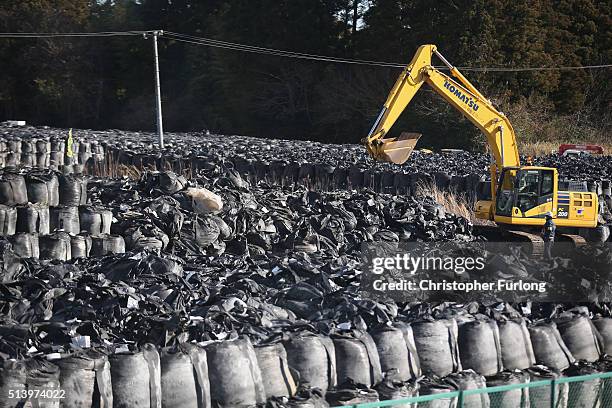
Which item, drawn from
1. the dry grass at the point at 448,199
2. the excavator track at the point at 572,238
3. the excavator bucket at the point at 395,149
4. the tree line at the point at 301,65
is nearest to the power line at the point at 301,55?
the tree line at the point at 301,65

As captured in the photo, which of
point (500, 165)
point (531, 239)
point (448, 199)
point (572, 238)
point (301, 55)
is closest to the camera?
point (531, 239)

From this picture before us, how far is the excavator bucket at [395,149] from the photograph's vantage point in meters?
18.7

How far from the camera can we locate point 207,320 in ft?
31.2

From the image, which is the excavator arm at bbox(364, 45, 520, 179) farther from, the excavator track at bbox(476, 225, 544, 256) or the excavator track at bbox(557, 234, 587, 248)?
the excavator track at bbox(557, 234, 587, 248)

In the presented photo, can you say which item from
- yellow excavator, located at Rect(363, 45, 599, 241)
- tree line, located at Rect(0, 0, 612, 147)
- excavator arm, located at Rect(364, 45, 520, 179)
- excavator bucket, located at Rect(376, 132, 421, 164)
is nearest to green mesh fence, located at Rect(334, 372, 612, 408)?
yellow excavator, located at Rect(363, 45, 599, 241)

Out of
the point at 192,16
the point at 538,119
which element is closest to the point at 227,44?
the point at 192,16

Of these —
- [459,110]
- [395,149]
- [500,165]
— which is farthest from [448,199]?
[459,110]

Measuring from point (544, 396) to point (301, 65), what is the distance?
52114 mm

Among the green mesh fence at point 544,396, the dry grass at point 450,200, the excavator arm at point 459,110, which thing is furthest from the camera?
the dry grass at point 450,200

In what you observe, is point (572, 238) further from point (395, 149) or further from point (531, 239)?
point (395, 149)

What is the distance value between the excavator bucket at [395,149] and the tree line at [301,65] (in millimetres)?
29027

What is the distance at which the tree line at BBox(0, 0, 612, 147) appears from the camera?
49.0 metres

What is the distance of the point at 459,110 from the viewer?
18.7 metres

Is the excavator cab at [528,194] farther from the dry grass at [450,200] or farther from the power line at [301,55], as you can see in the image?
the power line at [301,55]
